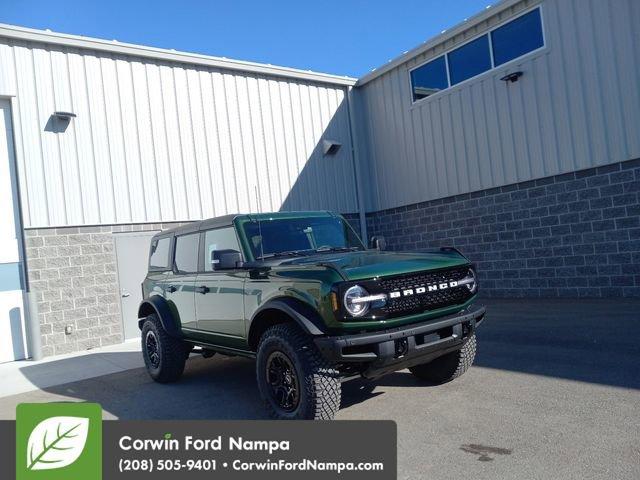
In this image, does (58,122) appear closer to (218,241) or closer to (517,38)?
(218,241)

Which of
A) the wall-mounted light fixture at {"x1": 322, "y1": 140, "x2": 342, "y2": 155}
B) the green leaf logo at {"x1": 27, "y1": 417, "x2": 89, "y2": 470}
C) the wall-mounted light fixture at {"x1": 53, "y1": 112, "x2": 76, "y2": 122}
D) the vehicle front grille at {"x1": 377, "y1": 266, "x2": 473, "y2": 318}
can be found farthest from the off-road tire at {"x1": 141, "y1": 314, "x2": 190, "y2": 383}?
the wall-mounted light fixture at {"x1": 322, "y1": 140, "x2": 342, "y2": 155}

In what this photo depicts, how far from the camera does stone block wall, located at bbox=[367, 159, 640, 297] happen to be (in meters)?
9.87

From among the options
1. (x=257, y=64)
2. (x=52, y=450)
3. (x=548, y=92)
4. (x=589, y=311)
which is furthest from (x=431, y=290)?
(x=257, y=64)

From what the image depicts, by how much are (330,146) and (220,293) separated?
9.07 m

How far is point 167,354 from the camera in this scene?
650 cm

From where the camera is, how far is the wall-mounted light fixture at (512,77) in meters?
11.1

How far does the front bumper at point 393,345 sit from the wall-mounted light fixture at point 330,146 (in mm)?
9926

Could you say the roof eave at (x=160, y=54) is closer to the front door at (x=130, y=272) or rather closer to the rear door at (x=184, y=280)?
the front door at (x=130, y=272)

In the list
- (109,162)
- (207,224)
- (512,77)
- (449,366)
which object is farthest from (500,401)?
(109,162)

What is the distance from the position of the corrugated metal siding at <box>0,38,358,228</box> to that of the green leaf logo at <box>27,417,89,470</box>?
276 inches

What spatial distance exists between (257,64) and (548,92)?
6472 mm

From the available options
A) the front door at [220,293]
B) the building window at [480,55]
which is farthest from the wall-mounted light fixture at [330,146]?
the front door at [220,293]

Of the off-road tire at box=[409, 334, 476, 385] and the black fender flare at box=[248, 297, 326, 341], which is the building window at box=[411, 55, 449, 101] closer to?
the off-road tire at box=[409, 334, 476, 385]

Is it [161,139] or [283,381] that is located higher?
[161,139]
